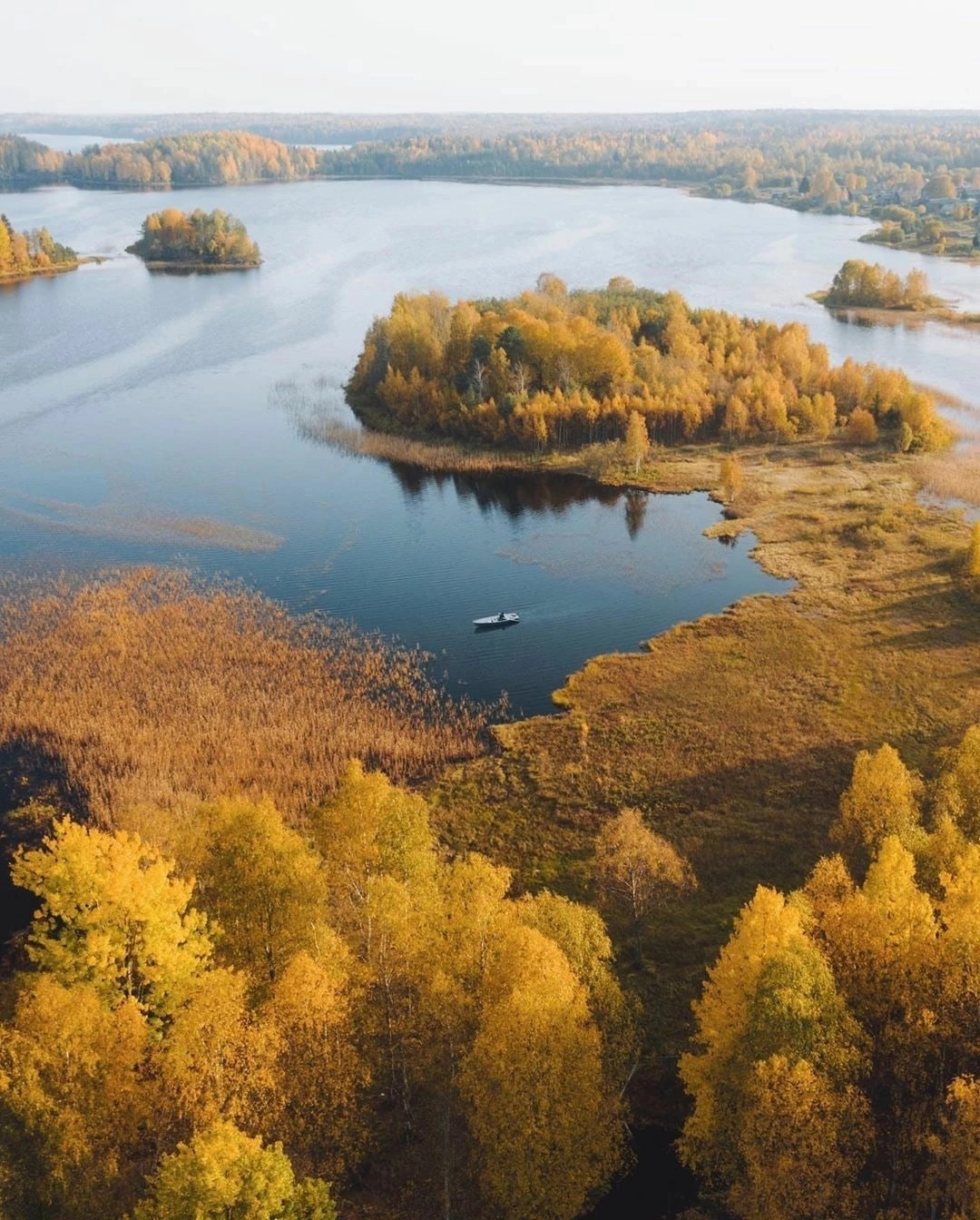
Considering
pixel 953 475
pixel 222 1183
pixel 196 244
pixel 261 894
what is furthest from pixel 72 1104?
pixel 196 244

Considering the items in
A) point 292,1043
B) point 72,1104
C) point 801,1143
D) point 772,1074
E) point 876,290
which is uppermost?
point 876,290

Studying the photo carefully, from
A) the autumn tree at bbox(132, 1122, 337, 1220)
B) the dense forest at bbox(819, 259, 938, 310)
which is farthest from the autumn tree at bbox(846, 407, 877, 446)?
the autumn tree at bbox(132, 1122, 337, 1220)

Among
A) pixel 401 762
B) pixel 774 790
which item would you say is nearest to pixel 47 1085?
pixel 401 762

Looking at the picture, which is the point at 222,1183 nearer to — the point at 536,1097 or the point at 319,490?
the point at 536,1097

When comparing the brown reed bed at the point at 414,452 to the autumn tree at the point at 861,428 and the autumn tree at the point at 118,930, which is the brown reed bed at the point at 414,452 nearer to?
the autumn tree at the point at 861,428

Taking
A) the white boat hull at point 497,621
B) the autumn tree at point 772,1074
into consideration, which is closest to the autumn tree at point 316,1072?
the autumn tree at point 772,1074

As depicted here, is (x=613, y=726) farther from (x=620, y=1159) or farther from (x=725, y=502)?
(x=725, y=502)

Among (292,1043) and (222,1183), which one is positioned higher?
(222,1183)
